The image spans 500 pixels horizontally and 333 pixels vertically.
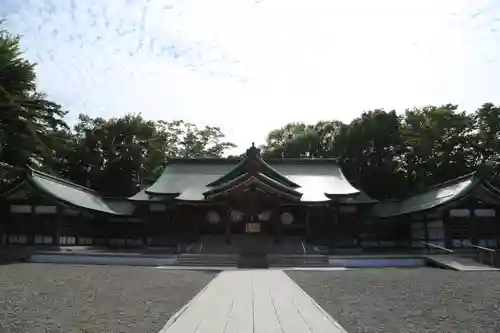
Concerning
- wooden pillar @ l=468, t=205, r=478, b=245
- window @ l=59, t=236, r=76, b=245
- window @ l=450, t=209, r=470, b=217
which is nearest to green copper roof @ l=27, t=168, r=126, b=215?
window @ l=59, t=236, r=76, b=245

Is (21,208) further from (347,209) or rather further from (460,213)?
(460,213)

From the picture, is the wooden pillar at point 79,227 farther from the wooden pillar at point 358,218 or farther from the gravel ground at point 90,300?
the wooden pillar at point 358,218

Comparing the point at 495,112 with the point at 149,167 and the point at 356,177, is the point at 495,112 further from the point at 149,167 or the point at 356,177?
the point at 149,167

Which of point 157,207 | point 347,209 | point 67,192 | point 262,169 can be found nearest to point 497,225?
point 347,209

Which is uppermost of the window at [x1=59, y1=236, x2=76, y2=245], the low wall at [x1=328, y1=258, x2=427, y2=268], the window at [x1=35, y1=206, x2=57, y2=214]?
the window at [x1=35, y1=206, x2=57, y2=214]

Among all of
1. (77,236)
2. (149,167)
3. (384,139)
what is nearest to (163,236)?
(77,236)

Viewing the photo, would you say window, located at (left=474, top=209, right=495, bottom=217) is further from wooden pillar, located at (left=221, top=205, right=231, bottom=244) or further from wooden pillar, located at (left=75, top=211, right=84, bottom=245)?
wooden pillar, located at (left=75, top=211, right=84, bottom=245)

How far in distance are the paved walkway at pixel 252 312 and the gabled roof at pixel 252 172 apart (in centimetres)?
1460

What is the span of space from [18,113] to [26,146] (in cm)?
210

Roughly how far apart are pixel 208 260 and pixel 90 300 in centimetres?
1276

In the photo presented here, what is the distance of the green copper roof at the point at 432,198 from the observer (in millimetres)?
24703

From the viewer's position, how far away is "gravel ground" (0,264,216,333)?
725 cm

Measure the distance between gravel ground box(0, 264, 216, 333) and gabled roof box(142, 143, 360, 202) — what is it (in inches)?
519

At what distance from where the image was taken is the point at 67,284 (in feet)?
41.4
